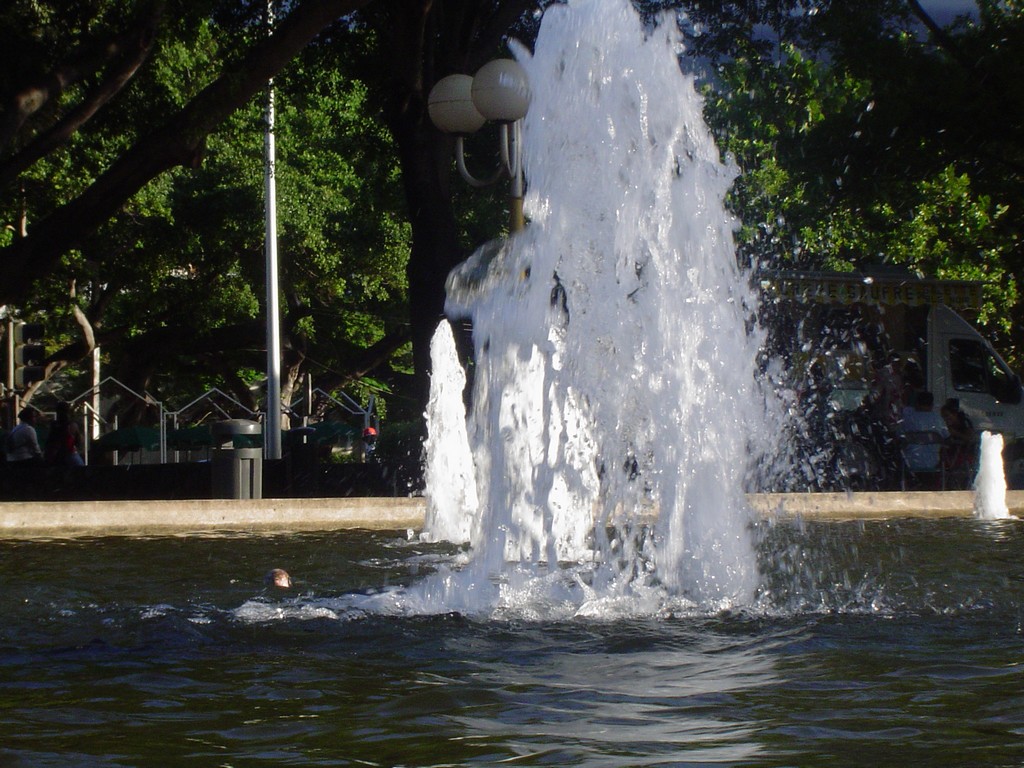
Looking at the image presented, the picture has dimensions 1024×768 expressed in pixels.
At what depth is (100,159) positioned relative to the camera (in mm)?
23344

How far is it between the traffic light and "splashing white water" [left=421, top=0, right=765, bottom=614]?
5684mm

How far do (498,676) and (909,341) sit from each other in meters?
14.8

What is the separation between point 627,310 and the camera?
7.89m

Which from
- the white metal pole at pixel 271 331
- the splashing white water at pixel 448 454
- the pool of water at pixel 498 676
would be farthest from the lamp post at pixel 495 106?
the white metal pole at pixel 271 331

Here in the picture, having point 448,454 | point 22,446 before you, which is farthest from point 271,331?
point 448,454

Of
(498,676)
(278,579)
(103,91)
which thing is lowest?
(498,676)

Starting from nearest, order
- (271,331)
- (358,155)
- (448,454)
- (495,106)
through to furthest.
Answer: (495,106) → (448,454) → (271,331) → (358,155)

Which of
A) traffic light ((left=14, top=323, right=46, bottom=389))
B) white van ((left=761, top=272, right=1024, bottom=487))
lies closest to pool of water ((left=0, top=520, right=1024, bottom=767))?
traffic light ((left=14, top=323, right=46, bottom=389))

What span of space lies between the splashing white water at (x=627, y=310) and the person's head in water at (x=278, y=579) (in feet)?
2.82

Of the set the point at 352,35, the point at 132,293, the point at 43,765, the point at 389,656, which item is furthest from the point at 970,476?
the point at 132,293

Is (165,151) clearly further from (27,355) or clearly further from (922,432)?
(922,432)

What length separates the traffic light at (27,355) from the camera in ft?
40.7

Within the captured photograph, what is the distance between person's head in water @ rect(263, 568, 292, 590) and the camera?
7441mm

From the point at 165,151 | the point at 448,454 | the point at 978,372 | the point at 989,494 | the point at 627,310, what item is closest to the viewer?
the point at 627,310
